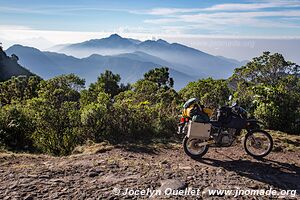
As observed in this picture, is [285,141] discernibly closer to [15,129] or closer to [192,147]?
[192,147]

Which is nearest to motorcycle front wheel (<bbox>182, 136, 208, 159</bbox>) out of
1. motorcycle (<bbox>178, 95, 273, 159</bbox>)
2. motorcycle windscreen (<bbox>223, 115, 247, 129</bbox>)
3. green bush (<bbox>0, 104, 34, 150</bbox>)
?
motorcycle (<bbox>178, 95, 273, 159</bbox>)

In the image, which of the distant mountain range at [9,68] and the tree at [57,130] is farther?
the distant mountain range at [9,68]

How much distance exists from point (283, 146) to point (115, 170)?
3955mm

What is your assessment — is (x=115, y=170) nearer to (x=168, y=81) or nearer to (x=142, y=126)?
(x=142, y=126)

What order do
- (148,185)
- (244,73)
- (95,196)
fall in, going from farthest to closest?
(244,73)
(148,185)
(95,196)

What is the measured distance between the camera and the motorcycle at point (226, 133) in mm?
6188

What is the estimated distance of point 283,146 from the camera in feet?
23.3

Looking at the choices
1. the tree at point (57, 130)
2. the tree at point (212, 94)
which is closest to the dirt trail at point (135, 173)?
the tree at point (57, 130)

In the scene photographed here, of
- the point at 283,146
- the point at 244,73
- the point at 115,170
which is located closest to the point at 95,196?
the point at 115,170

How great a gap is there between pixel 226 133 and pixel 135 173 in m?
2.09

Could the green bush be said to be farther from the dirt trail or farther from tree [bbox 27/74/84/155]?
the dirt trail

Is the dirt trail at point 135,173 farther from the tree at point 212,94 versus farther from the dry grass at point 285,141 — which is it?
the tree at point 212,94

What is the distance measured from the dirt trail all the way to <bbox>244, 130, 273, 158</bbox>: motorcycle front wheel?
0.56 ft

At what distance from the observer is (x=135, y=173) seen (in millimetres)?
5094
